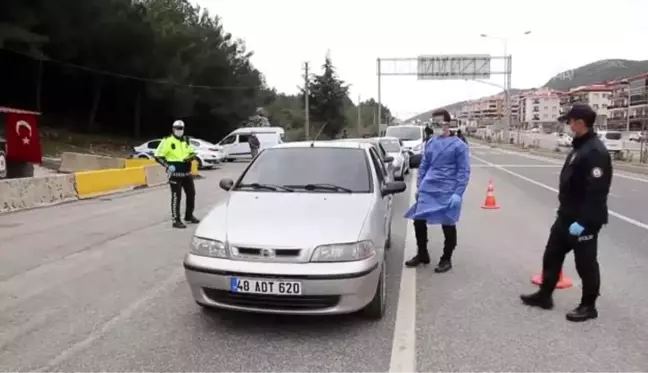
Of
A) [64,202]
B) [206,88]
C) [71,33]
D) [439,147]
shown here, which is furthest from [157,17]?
[439,147]

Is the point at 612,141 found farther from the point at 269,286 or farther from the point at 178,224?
the point at 269,286

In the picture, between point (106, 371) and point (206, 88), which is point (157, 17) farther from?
point (106, 371)

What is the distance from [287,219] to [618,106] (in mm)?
138887

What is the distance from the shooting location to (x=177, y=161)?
1007cm

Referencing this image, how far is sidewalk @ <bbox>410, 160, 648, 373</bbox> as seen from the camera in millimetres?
4125

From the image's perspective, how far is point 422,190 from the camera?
6688 mm

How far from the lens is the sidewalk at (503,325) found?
4.12 metres

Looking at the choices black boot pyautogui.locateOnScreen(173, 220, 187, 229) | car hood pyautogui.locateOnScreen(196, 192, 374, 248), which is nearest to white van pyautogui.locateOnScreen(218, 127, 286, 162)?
black boot pyautogui.locateOnScreen(173, 220, 187, 229)

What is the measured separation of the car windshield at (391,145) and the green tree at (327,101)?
52.6 meters

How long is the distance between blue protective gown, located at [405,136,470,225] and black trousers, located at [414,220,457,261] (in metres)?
0.15

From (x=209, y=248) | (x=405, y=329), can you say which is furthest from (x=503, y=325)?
(x=209, y=248)

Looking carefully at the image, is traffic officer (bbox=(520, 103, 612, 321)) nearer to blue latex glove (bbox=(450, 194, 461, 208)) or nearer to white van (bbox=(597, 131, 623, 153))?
blue latex glove (bbox=(450, 194, 461, 208))

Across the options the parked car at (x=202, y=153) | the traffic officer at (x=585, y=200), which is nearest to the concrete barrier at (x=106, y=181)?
the parked car at (x=202, y=153)

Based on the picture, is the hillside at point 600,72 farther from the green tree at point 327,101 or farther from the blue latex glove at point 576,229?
the blue latex glove at point 576,229
